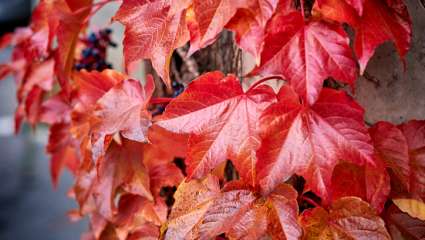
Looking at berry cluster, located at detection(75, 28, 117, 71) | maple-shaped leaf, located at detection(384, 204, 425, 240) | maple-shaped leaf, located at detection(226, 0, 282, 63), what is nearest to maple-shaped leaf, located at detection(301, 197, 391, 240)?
maple-shaped leaf, located at detection(384, 204, 425, 240)

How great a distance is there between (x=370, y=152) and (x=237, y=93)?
18cm

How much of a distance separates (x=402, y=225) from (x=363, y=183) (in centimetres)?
10

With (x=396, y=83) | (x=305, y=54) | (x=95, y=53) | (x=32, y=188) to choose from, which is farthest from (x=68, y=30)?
(x=32, y=188)

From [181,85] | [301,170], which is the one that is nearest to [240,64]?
[181,85]

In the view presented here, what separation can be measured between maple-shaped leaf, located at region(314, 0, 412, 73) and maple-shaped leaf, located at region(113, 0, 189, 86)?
182 millimetres

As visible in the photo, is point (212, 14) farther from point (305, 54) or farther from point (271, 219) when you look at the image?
point (271, 219)

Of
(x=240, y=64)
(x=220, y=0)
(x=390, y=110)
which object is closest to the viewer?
(x=220, y=0)

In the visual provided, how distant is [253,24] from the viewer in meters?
0.66

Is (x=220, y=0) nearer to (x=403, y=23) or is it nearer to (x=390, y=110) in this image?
(x=403, y=23)

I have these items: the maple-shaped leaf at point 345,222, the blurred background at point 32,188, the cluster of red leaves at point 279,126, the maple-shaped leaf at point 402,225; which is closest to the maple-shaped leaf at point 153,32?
the cluster of red leaves at point 279,126

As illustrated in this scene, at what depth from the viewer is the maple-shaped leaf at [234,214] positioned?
0.68 m

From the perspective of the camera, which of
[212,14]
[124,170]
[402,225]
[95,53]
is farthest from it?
[95,53]

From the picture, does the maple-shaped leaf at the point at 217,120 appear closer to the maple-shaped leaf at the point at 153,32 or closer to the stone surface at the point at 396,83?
the maple-shaped leaf at the point at 153,32

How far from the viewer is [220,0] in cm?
65
